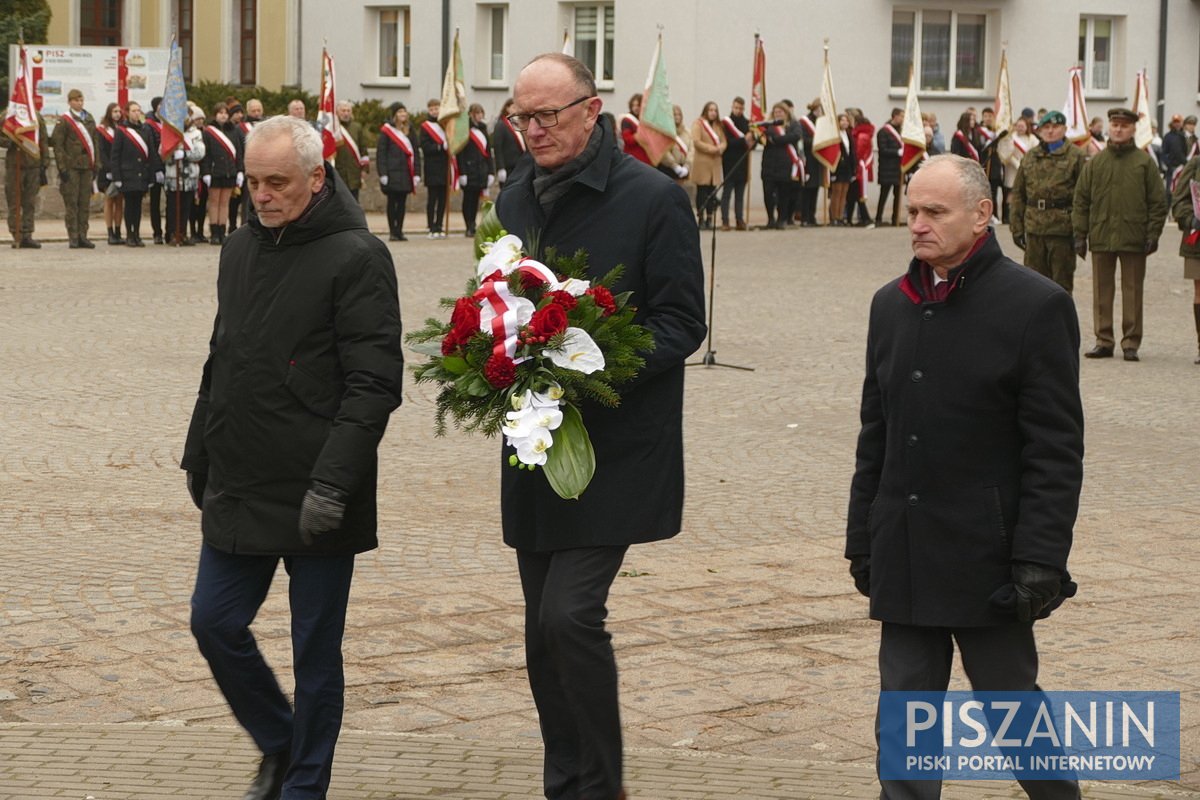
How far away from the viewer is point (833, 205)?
34.6 metres

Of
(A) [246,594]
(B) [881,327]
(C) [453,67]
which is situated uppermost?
(C) [453,67]

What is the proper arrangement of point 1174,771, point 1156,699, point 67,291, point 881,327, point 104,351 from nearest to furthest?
1. point 881,327
2. point 1174,771
3. point 1156,699
4. point 104,351
5. point 67,291

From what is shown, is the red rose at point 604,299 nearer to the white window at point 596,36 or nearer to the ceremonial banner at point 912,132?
the ceremonial banner at point 912,132

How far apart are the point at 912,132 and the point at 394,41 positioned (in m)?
12.9

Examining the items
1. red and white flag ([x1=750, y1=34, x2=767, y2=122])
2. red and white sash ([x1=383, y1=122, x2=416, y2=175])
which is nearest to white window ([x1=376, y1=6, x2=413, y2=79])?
red and white flag ([x1=750, y1=34, x2=767, y2=122])

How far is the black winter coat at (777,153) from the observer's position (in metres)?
32.2

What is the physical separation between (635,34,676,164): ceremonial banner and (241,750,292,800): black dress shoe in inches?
776

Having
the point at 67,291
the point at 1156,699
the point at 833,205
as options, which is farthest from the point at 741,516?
the point at 833,205

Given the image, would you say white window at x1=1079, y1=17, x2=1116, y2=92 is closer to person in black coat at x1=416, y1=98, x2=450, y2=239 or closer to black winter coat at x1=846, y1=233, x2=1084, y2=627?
person in black coat at x1=416, y1=98, x2=450, y2=239

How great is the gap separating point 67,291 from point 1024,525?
55.7 ft

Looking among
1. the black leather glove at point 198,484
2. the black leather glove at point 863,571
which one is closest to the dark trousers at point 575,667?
the black leather glove at point 863,571

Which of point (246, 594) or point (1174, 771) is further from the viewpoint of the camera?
point (1174, 771)

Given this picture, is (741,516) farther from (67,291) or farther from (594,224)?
(67,291)

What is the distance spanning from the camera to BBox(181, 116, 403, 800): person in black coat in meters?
4.93
